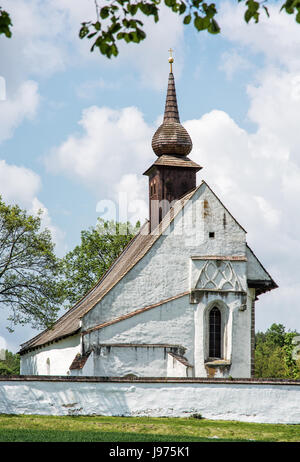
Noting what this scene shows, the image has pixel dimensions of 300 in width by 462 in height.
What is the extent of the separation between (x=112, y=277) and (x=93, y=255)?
13.4m

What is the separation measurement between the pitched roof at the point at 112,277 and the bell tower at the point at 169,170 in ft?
5.00

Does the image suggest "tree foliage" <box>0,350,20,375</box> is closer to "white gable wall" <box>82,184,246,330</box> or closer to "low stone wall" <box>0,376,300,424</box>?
"white gable wall" <box>82,184,246,330</box>

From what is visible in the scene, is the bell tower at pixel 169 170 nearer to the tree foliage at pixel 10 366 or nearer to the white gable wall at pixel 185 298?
the white gable wall at pixel 185 298

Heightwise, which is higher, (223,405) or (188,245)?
(188,245)

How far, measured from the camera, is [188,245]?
106 feet

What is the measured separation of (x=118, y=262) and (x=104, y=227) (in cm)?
1106

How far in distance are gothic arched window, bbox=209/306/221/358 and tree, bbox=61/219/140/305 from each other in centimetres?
1787

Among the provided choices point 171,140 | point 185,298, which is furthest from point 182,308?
point 171,140

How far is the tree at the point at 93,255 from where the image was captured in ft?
162

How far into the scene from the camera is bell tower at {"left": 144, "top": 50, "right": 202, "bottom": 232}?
3769 centimetres
